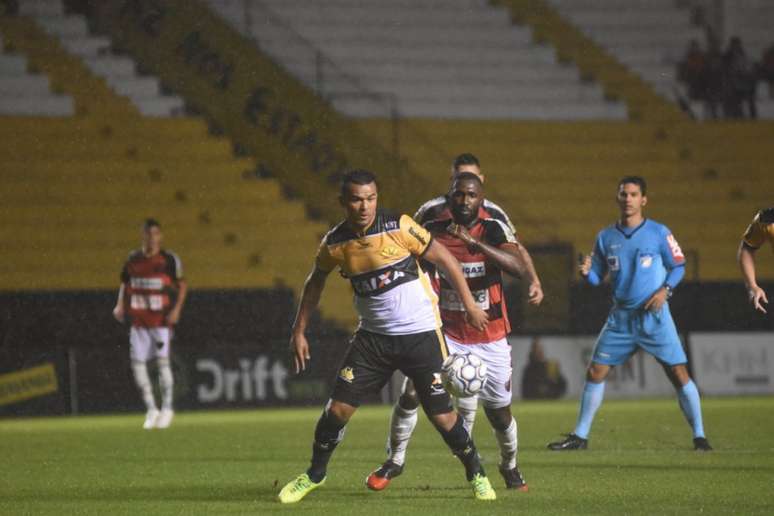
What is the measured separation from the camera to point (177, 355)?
20.9 metres

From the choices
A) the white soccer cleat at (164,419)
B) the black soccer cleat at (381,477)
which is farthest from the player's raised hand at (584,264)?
the white soccer cleat at (164,419)

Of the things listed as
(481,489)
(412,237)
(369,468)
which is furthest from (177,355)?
(412,237)

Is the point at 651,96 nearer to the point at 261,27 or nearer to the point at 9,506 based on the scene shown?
the point at 261,27

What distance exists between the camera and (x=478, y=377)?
961 centimetres

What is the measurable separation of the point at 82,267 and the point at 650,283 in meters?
12.4

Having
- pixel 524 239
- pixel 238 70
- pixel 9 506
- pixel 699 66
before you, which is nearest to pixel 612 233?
pixel 9 506

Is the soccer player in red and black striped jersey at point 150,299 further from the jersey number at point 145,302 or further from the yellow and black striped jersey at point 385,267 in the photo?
the yellow and black striped jersey at point 385,267

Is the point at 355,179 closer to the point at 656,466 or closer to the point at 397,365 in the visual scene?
the point at 397,365

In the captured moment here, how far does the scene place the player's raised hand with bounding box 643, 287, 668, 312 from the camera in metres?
13.5

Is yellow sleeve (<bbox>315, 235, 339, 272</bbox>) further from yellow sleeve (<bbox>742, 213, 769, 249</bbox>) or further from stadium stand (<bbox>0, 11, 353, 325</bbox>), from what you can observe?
stadium stand (<bbox>0, 11, 353, 325</bbox>)

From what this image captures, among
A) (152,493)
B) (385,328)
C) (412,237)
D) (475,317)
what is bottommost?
(152,493)

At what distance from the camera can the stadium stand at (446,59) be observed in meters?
29.8

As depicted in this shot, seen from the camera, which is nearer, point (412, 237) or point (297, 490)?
point (412, 237)

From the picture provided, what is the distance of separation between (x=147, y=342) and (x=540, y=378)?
6.66m
